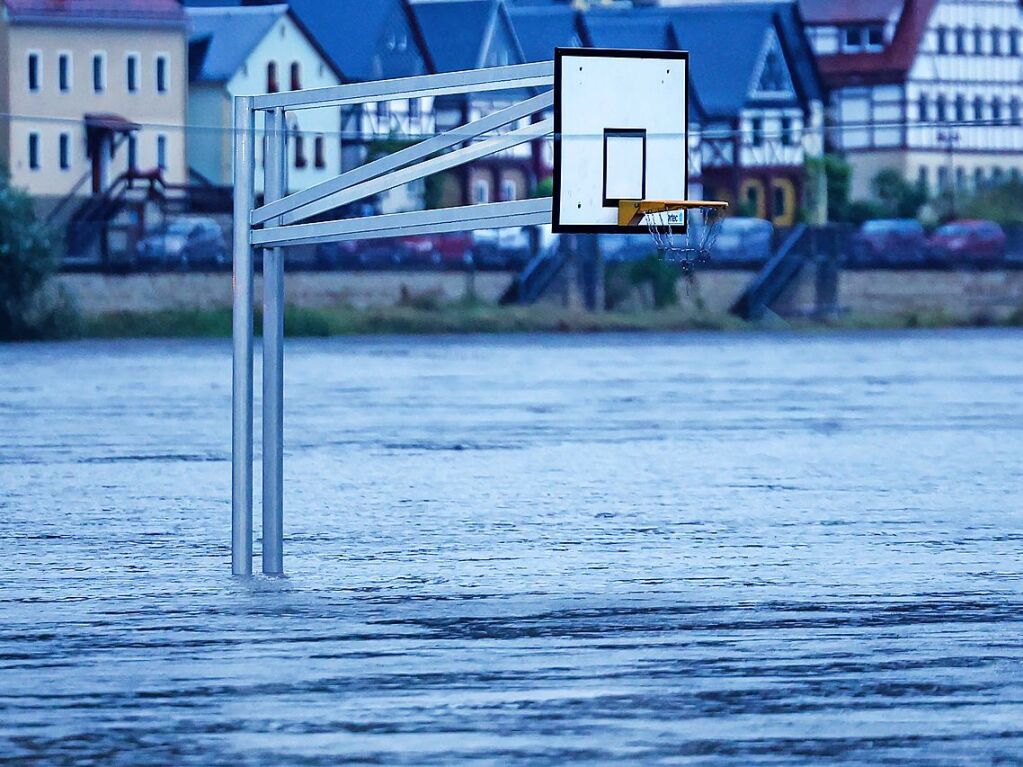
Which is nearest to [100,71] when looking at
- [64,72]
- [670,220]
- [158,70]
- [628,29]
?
[64,72]

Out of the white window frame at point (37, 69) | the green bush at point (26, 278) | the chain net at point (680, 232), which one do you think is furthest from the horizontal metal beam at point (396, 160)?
the white window frame at point (37, 69)

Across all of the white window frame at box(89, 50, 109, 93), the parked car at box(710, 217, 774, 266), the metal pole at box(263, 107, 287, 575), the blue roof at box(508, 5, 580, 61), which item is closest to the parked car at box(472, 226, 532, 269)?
the parked car at box(710, 217, 774, 266)

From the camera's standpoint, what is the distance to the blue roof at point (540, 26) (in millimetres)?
101312

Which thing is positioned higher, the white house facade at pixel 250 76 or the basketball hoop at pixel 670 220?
the white house facade at pixel 250 76

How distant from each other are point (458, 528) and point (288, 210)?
5290 millimetres

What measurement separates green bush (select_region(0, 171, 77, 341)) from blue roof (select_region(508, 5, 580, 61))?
95.8 feet

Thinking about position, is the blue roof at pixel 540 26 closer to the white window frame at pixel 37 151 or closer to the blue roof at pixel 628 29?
the blue roof at pixel 628 29

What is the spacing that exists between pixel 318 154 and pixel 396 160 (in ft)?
264

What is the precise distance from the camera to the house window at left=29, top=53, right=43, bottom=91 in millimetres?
85562

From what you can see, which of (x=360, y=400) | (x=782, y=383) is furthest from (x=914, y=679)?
(x=782, y=383)

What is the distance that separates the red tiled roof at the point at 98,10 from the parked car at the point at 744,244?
21.2m

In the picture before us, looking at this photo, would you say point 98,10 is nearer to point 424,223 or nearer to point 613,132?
point 613,132

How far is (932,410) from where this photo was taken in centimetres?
4028

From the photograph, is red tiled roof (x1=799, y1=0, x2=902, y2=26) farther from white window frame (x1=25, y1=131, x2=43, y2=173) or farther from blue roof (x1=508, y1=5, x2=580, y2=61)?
white window frame (x1=25, y1=131, x2=43, y2=173)
